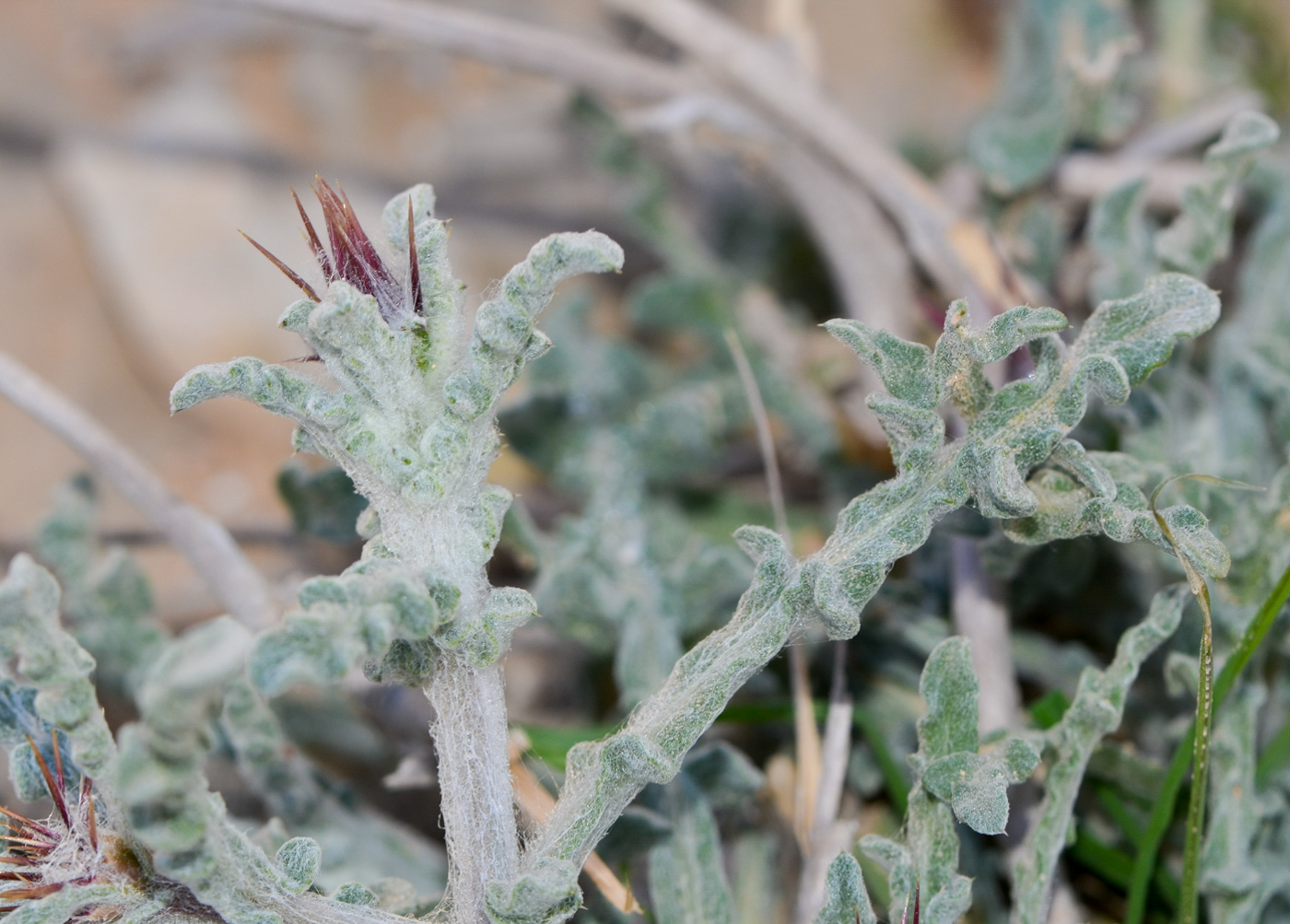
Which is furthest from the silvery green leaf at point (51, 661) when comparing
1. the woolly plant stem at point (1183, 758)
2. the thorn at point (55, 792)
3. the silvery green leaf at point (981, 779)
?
the woolly plant stem at point (1183, 758)

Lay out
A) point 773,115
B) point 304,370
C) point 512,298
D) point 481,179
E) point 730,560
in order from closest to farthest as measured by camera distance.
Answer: point 512,298, point 304,370, point 730,560, point 773,115, point 481,179

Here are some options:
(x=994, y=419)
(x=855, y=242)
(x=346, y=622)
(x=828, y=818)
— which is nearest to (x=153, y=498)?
(x=346, y=622)

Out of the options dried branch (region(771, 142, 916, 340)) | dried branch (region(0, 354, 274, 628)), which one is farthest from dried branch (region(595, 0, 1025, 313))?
dried branch (region(0, 354, 274, 628))

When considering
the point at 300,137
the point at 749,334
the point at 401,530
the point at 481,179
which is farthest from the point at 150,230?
the point at 401,530

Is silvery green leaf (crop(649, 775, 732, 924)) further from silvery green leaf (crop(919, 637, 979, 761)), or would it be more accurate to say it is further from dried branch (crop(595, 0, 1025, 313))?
dried branch (crop(595, 0, 1025, 313))

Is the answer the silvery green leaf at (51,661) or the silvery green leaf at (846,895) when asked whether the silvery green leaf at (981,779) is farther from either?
the silvery green leaf at (51,661)

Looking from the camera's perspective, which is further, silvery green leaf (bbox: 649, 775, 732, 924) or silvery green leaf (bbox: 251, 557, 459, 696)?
silvery green leaf (bbox: 649, 775, 732, 924)

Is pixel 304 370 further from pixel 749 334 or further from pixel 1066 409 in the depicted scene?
pixel 749 334
